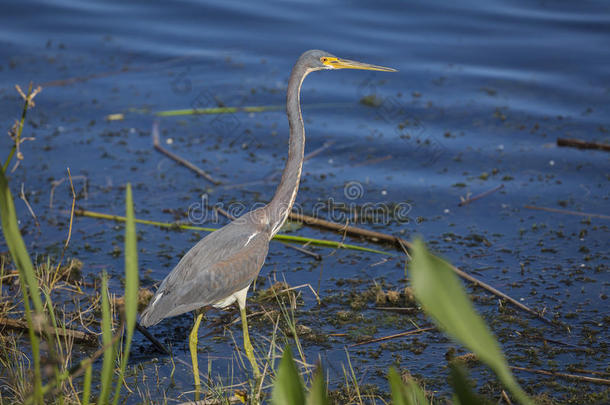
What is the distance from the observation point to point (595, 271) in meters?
5.46

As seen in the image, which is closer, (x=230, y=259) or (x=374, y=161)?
(x=230, y=259)

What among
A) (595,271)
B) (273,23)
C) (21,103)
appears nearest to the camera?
(595,271)

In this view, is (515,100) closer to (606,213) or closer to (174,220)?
(606,213)

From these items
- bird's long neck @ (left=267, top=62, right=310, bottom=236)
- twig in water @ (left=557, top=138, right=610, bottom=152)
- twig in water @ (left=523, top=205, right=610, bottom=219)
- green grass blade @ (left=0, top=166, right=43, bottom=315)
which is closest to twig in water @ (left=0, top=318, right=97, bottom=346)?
bird's long neck @ (left=267, top=62, right=310, bottom=236)

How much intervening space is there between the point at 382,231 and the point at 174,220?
6.00 feet

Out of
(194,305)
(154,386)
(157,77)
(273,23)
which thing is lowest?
(154,386)

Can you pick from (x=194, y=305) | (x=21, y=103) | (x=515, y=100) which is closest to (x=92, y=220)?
(x=194, y=305)

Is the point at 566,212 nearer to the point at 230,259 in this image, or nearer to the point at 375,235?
the point at 375,235

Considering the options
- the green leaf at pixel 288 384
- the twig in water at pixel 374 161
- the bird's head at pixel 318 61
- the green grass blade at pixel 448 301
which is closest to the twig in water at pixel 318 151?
the twig in water at pixel 374 161

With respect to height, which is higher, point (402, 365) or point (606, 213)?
point (606, 213)

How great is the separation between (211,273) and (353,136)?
3.91 m

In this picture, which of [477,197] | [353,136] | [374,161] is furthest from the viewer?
[353,136]

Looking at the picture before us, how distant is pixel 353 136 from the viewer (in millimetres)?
8102

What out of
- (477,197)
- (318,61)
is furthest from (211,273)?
(477,197)
